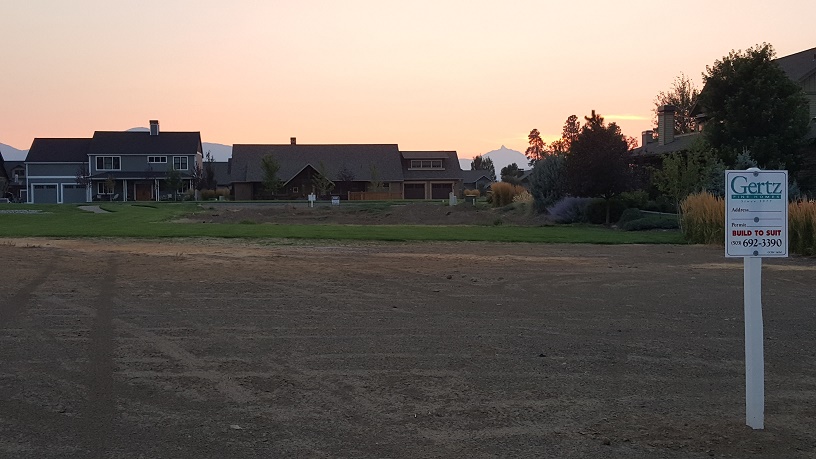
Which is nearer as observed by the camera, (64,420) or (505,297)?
(64,420)

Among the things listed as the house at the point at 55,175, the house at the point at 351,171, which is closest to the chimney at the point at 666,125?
the house at the point at 351,171

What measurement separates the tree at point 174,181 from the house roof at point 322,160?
678 centimetres

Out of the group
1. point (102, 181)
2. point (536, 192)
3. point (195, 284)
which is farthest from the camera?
point (102, 181)

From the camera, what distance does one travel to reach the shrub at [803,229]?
2041 centimetres

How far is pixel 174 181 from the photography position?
80.8m

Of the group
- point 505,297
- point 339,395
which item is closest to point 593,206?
point 505,297

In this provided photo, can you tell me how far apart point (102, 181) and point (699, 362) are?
8410 centimetres

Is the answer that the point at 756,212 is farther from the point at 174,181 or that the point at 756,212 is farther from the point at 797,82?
the point at 174,181

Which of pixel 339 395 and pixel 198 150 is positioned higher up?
pixel 198 150

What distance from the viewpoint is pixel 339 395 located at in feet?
23.3

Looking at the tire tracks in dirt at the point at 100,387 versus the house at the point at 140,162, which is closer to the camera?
the tire tracks in dirt at the point at 100,387

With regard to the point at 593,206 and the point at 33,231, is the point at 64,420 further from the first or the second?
the point at 593,206

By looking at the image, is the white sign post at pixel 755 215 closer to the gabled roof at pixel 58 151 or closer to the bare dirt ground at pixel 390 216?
the bare dirt ground at pixel 390 216

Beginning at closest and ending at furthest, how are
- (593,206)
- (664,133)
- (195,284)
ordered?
(195,284), (593,206), (664,133)
